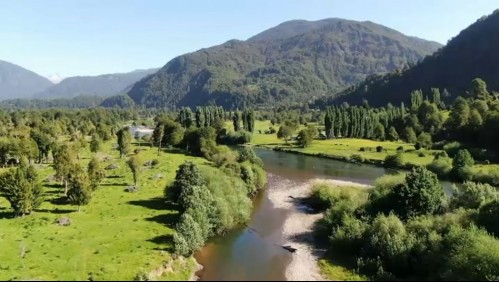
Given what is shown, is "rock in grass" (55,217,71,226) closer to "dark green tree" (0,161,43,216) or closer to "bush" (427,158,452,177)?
"dark green tree" (0,161,43,216)

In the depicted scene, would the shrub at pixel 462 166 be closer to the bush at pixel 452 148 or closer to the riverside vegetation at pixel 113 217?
the bush at pixel 452 148

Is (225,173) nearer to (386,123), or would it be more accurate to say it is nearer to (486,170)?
(486,170)

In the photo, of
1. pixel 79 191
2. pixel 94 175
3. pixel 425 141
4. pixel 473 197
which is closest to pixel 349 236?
pixel 473 197

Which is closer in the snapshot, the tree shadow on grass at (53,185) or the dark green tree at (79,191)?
the dark green tree at (79,191)

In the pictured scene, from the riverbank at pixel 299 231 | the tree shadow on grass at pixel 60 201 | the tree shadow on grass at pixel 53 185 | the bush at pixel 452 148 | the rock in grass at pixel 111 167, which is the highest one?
the bush at pixel 452 148

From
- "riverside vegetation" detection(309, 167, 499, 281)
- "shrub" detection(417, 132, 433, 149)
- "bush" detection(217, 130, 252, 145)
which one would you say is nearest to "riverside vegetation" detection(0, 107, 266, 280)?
"riverside vegetation" detection(309, 167, 499, 281)

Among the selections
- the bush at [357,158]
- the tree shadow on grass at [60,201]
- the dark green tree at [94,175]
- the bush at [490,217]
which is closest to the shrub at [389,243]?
the bush at [490,217]
